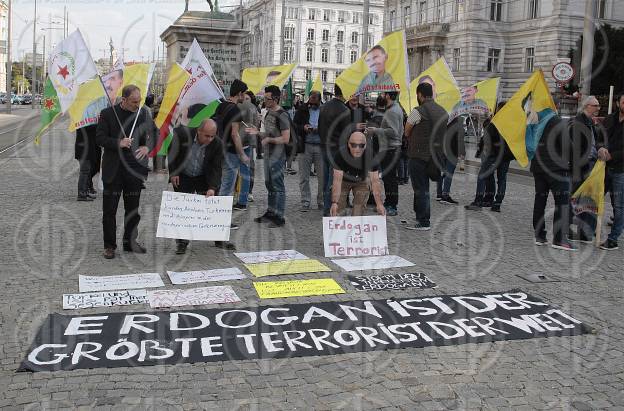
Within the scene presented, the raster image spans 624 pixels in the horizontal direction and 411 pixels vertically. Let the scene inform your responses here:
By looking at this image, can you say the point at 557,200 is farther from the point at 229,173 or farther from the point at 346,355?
the point at 346,355

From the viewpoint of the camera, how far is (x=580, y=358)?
5246 mm

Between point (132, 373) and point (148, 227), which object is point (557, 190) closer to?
point (148, 227)

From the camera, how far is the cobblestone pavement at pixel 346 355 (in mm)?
4473

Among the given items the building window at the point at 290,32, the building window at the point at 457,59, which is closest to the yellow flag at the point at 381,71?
the building window at the point at 457,59

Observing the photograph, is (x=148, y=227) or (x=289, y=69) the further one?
(x=289, y=69)

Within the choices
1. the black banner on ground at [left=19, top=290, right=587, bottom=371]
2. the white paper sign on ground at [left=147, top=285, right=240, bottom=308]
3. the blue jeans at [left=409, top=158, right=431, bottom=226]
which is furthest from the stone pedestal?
the black banner on ground at [left=19, top=290, right=587, bottom=371]

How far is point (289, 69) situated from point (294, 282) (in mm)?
10435

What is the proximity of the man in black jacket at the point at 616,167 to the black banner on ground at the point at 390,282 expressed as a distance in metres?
3.25

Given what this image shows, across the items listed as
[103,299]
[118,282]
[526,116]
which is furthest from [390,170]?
[103,299]

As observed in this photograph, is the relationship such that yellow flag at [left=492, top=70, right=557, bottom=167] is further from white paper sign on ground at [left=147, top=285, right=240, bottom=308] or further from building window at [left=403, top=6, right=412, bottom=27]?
building window at [left=403, top=6, right=412, bottom=27]

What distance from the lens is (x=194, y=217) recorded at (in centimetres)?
823

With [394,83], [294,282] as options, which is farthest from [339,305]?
[394,83]

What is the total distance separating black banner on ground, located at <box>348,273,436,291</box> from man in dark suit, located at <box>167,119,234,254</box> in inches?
84.3

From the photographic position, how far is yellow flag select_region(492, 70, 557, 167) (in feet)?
31.4
